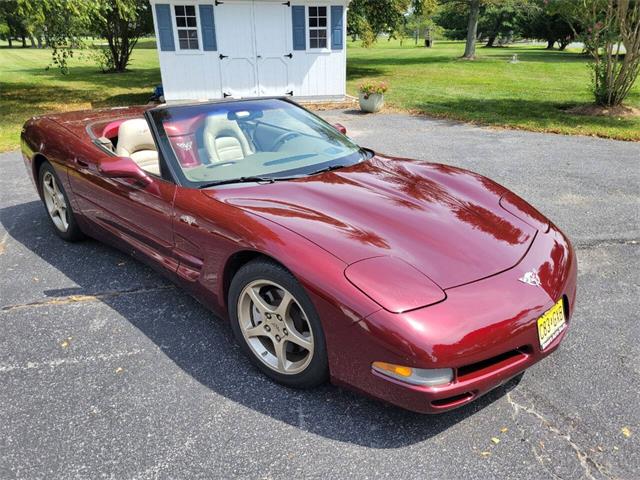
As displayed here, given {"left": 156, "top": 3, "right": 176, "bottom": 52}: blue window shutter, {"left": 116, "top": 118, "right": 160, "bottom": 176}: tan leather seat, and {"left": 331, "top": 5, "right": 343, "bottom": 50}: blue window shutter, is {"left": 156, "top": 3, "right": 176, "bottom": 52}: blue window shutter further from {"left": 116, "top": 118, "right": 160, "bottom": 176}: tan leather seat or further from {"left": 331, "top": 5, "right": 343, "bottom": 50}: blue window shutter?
{"left": 116, "top": 118, "right": 160, "bottom": 176}: tan leather seat

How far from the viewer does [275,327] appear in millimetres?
2488

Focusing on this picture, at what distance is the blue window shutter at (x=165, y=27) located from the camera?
40.5 feet

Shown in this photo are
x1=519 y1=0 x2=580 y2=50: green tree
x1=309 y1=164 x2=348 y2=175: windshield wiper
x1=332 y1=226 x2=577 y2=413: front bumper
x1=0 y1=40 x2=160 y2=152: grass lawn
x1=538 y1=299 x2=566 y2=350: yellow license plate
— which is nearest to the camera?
x1=332 y1=226 x2=577 y2=413: front bumper

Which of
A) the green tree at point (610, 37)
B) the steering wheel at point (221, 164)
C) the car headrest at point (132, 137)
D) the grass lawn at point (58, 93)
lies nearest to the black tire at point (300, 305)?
the steering wheel at point (221, 164)

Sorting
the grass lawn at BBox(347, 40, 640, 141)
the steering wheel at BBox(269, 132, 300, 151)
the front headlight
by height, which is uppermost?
the steering wheel at BBox(269, 132, 300, 151)

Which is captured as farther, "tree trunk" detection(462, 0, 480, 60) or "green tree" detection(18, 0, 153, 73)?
"tree trunk" detection(462, 0, 480, 60)

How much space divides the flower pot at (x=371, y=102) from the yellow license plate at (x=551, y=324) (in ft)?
34.4

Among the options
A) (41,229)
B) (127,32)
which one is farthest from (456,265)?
(127,32)

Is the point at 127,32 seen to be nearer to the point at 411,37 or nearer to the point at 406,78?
the point at 406,78

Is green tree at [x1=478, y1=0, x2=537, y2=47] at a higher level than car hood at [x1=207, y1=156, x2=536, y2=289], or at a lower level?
higher

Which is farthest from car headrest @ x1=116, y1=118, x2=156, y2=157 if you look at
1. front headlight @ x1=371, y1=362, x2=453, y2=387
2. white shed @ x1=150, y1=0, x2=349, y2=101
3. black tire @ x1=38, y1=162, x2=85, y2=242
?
white shed @ x1=150, y1=0, x2=349, y2=101

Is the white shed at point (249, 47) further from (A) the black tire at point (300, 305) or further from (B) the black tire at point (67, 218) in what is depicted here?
(A) the black tire at point (300, 305)

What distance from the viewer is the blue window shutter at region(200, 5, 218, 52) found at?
493 inches

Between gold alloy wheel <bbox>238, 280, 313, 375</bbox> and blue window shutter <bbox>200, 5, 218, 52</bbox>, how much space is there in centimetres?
1180
